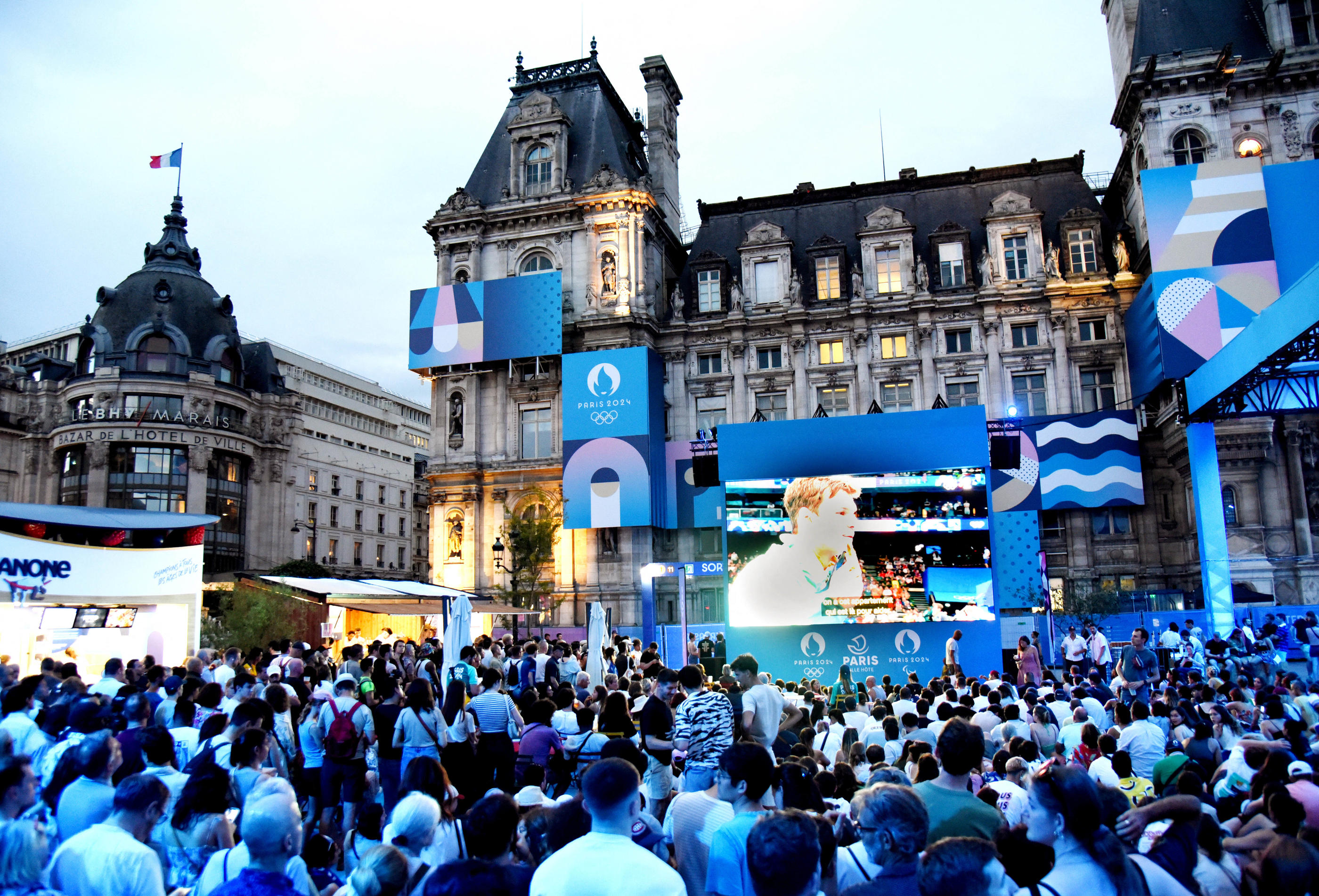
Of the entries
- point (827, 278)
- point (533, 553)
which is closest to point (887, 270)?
point (827, 278)

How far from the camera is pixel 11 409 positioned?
5541 cm

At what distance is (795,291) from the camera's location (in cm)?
4019

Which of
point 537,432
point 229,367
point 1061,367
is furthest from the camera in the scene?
point 229,367

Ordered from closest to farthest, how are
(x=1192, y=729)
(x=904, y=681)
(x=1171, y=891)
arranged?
(x=1171, y=891) → (x=1192, y=729) → (x=904, y=681)

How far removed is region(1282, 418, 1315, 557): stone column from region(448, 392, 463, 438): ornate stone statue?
32.1 m

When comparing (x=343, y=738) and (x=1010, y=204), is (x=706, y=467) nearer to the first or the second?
(x=343, y=738)

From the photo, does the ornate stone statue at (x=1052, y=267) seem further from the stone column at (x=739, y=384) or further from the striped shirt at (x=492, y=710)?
the striped shirt at (x=492, y=710)

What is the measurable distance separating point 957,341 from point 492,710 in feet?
107

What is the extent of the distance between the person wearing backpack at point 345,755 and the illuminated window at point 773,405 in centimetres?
Result: 3050

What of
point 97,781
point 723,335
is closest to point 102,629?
point 97,781

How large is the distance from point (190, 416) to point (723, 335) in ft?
104

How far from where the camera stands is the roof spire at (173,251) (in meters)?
57.6

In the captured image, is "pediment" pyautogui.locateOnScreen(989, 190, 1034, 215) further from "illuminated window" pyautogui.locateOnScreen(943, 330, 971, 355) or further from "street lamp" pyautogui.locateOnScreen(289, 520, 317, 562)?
"street lamp" pyautogui.locateOnScreen(289, 520, 317, 562)

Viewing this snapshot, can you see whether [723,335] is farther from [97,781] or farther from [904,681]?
[97,781]
